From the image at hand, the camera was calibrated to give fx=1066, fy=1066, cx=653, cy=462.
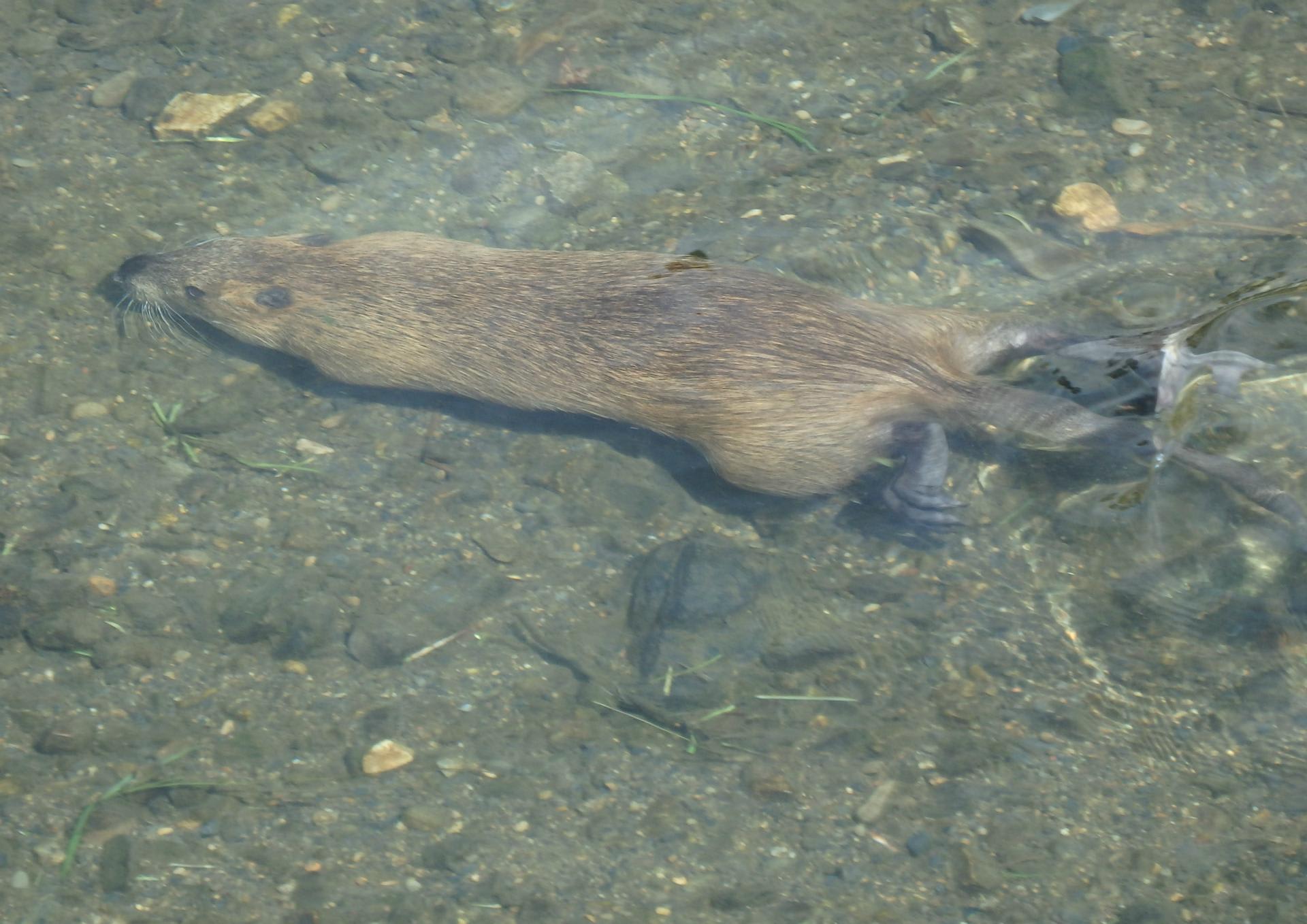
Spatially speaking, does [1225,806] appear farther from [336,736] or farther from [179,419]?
[179,419]

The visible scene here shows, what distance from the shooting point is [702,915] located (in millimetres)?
3070

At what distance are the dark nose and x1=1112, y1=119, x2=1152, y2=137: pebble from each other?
4.41 metres

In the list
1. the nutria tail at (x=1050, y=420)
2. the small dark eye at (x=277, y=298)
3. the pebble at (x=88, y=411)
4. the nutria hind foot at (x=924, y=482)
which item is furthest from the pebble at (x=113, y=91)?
Answer: the nutria tail at (x=1050, y=420)

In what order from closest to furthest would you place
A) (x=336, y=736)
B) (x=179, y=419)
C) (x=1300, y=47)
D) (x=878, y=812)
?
1. (x=878, y=812)
2. (x=336, y=736)
3. (x=179, y=419)
4. (x=1300, y=47)

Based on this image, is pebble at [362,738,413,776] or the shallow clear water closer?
the shallow clear water

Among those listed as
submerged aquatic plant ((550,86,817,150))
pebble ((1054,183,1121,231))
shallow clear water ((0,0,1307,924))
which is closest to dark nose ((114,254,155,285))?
shallow clear water ((0,0,1307,924))

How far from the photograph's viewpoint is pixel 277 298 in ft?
15.3

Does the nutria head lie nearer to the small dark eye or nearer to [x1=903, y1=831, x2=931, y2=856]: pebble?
the small dark eye

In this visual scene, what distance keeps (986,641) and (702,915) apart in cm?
134

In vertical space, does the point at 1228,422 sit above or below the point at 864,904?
above

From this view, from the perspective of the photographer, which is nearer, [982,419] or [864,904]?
[864,904]

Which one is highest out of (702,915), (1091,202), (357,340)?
(1091,202)

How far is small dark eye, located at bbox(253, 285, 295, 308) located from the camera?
4664mm

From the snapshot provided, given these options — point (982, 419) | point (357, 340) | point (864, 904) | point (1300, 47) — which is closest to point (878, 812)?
point (864, 904)
